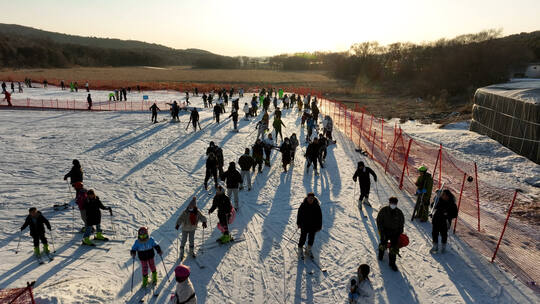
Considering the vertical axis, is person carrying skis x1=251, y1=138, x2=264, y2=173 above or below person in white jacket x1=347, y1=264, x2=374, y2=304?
above

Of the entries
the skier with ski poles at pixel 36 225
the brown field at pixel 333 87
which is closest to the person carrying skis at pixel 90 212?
the skier with ski poles at pixel 36 225

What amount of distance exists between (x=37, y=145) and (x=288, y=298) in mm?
15716

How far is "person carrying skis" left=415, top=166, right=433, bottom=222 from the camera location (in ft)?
28.0

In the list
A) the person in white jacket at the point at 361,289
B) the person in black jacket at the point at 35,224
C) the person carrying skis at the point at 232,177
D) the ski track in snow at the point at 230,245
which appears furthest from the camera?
the person carrying skis at the point at 232,177

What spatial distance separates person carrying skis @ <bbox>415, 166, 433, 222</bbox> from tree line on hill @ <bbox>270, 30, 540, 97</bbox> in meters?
36.9

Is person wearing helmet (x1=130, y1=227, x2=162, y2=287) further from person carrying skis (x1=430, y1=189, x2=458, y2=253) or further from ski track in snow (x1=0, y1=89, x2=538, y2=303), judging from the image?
person carrying skis (x1=430, y1=189, x2=458, y2=253)

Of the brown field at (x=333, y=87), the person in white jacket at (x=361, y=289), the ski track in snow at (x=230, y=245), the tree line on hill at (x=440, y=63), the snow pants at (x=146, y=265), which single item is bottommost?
the ski track in snow at (x=230, y=245)

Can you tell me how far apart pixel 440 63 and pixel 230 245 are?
50.9 m

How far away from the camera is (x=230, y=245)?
7773 mm

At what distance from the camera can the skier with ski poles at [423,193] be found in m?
8.54

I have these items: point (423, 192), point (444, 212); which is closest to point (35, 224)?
point (444, 212)

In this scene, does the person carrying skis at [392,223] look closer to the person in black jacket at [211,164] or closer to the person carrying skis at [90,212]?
the person in black jacket at [211,164]

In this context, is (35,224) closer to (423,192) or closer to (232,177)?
(232,177)

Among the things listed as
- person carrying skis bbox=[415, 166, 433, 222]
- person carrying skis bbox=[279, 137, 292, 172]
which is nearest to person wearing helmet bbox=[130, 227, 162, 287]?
person carrying skis bbox=[415, 166, 433, 222]
